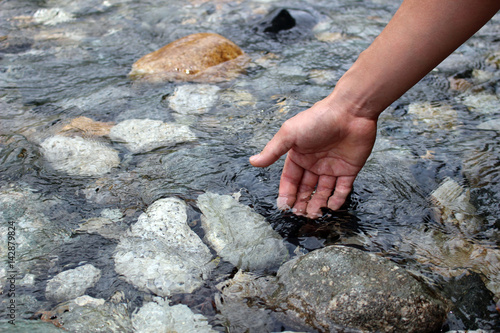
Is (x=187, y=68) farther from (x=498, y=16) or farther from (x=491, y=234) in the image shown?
(x=498, y=16)

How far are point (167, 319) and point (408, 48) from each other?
6.11 feet

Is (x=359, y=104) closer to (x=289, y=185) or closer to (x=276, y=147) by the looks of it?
(x=276, y=147)

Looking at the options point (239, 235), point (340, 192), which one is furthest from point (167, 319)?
point (340, 192)

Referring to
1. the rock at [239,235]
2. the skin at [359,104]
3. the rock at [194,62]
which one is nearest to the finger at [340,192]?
the skin at [359,104]

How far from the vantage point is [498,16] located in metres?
6.21

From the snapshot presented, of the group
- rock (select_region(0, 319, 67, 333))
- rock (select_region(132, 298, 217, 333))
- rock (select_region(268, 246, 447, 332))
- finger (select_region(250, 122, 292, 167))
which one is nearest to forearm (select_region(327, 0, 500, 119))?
finger (select_region(250, 122, 292, 167))

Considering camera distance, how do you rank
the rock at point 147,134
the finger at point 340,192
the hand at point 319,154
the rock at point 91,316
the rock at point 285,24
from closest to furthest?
1. the rock at point 91,316
2. the hand at point 319,154
3. the finger at point 340,192
4. the rock at point 147,134
5. the rock at point 285,24

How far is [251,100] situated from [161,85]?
101 centimetres

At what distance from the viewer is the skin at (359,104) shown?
2082mm

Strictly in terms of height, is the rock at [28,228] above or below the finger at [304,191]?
below

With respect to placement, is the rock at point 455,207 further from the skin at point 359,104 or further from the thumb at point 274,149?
the thumb at point 274,149

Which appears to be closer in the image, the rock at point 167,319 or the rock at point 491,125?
the rock at point 167,319

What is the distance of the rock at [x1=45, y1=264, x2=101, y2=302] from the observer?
2316 millimetres

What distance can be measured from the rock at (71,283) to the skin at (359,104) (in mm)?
1151
